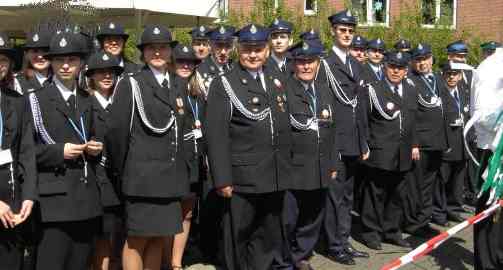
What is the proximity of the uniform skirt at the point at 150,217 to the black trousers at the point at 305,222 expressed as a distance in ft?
4.06

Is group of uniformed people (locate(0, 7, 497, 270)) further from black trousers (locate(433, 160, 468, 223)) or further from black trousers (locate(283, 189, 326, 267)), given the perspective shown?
black trousers (locate(433, 160, 468, 223))

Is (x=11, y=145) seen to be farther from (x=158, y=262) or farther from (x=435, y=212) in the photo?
(x=435, y=212)

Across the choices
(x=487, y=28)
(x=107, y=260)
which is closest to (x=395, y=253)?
(x=107, y=260)

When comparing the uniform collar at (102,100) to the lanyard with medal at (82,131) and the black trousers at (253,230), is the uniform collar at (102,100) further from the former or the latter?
the black trousers at (253,230)

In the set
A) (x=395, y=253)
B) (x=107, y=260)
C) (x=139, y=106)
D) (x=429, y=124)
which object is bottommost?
(x=395, y=253)

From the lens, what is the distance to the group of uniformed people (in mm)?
3576

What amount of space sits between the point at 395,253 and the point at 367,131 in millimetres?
1261

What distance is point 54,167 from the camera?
11.7 feet

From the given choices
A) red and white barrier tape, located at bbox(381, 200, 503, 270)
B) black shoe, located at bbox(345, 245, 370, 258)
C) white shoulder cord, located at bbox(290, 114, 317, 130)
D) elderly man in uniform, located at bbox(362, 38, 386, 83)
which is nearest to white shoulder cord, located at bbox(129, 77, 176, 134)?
white shoulder cord, located at bbox(290, 114, 317, 130)

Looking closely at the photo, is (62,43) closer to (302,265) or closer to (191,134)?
(191,134)

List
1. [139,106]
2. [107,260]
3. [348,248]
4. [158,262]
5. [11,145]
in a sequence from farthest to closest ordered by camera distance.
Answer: [348,248] → [107,260] → [158,262] → [139,106] → [11,145]

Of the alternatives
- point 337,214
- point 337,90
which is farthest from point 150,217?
point 337,90

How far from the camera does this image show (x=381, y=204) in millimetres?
6012

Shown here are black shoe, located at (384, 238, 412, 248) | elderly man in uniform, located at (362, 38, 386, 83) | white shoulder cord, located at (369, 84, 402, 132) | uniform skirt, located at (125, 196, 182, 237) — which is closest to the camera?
uniform skirt, located at (125, 196, 182, 237)
